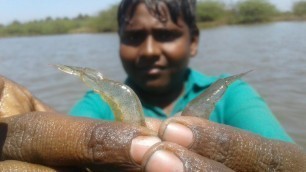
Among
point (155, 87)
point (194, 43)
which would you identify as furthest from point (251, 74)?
point (155, 87)

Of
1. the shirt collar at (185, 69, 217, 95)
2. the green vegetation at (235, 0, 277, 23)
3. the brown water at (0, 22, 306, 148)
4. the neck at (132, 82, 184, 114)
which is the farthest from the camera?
the green vegetation at (235, 0, 277, 23)

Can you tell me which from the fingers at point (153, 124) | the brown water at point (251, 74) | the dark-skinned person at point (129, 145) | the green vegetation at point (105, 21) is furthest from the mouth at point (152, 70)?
the green vegetation at point (105, 21)

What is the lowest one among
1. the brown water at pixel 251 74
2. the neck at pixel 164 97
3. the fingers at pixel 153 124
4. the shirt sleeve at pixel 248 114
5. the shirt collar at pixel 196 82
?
the brown water at pixel 251 74

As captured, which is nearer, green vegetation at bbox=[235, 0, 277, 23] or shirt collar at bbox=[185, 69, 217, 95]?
shirt collar at bbox=[185, 69, 217, 95]

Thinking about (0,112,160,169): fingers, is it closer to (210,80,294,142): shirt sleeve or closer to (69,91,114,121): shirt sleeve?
(210,80,294,142): shirt sleeve

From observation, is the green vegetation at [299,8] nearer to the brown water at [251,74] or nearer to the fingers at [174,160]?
the brown water at [251,74]

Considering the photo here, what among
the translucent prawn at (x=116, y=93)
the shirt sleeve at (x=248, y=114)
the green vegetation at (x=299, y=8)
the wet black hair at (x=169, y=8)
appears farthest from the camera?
the green vegetation at (x=299, y=8)

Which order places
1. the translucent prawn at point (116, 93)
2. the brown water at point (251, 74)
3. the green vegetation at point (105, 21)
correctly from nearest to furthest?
the translucent prawn at point (116, 93)
the brown water at point (251, 74)
the green vegetation at point (105, 21)

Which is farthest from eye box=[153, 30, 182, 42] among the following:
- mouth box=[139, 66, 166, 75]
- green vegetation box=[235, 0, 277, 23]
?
green vegetation box=[235, 0, 277, 23]
